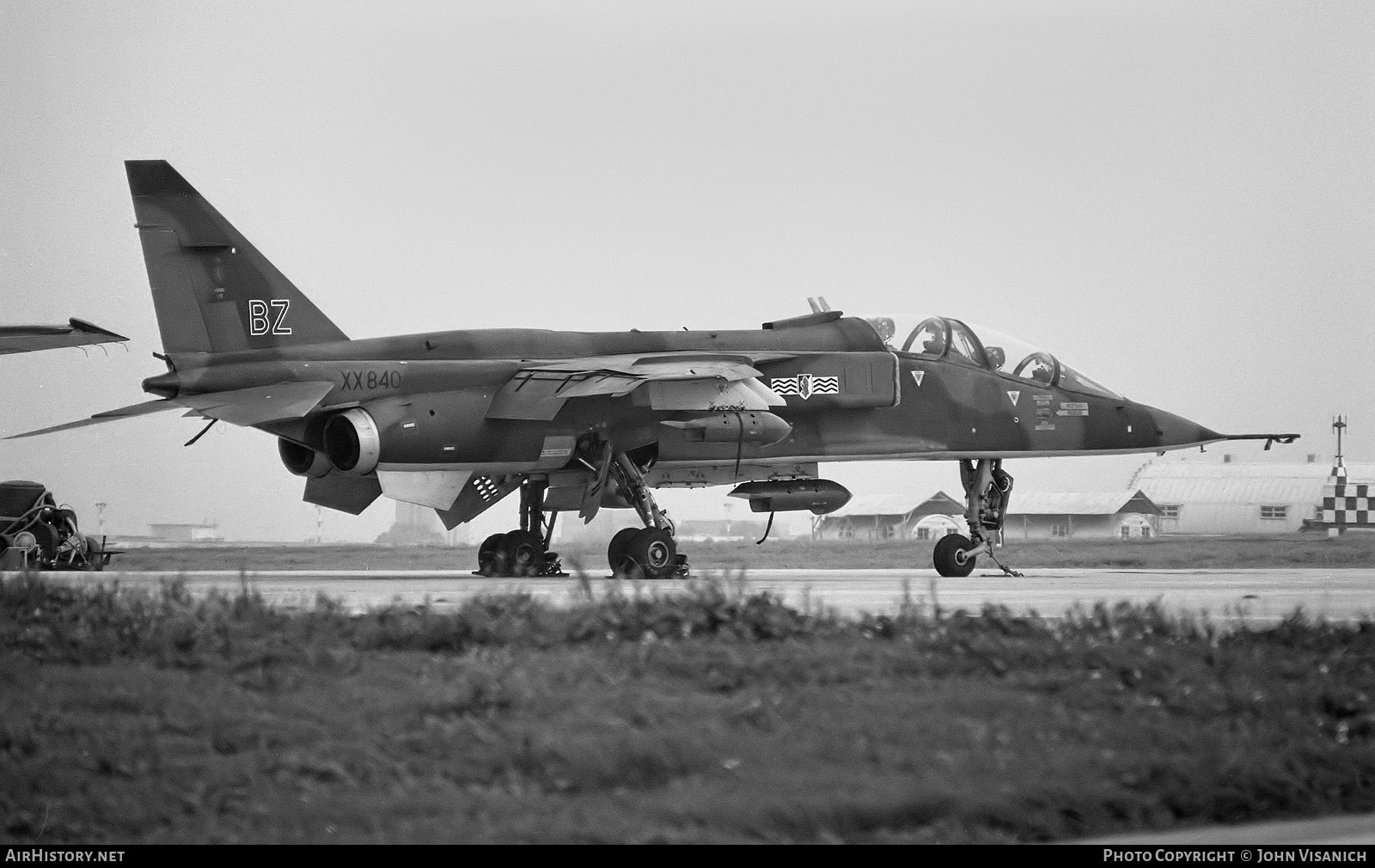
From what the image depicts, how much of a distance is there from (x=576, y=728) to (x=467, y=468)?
12.2 m

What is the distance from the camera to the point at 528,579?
64.7ft

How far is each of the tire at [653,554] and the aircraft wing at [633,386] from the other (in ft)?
5.27

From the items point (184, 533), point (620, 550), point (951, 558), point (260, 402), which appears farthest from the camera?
point (184, 533)

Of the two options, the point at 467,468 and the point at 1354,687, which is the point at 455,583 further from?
the point at 1354,687

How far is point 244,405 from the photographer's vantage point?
18.0 metres

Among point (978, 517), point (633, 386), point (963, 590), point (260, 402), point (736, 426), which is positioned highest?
point (633, 386)

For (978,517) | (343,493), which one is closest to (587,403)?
(343,493)

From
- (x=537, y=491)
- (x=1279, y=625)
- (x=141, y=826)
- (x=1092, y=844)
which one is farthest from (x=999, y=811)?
(x=537, y=491)

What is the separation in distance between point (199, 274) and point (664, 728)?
13480 millimetres

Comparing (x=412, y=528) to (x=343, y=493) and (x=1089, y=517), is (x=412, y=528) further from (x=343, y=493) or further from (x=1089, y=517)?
(x=343, y=493)

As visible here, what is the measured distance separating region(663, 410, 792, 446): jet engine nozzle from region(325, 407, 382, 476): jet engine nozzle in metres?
3.55

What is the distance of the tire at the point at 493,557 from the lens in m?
20.7

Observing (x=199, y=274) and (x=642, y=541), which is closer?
(x=199, y=274)

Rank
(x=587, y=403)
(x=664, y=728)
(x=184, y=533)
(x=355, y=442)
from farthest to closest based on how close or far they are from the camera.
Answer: (x=184, y=533), (x=587, y=403), (x=355, y=442), (x=664, y=728)
